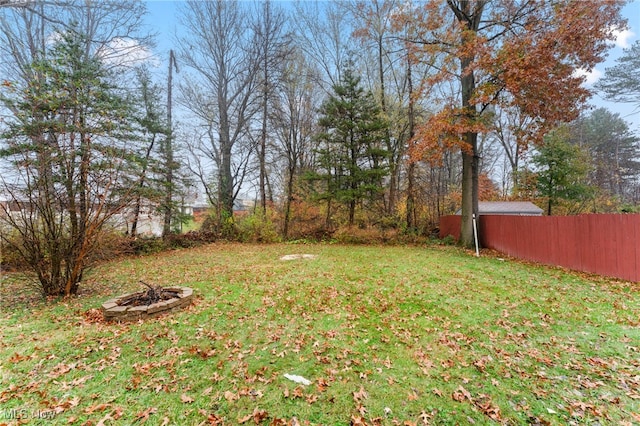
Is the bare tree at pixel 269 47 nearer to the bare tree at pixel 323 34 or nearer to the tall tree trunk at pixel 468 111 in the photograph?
the bare tree at pixel 323 34

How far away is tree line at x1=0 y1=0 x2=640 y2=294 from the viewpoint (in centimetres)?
566

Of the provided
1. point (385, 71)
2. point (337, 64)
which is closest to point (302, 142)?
point (337, 64)

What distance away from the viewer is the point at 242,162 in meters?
13.9

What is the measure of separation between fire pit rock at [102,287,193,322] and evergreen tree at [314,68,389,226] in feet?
28.3

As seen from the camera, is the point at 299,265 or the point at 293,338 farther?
the point at 299,265

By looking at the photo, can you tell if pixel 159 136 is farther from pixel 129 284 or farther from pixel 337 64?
pixel 337 64

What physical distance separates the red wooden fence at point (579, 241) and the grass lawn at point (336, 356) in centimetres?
55

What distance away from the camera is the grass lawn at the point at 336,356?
2.02m

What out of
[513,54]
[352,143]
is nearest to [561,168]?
[513,54]

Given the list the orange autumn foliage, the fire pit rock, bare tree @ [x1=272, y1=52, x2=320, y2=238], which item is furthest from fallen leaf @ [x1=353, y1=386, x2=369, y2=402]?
bare tree @ [x1=272, y1=52, x2=320, y2=238]

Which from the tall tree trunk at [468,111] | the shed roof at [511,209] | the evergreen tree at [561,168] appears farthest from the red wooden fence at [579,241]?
the evergreen tree at [561,168]

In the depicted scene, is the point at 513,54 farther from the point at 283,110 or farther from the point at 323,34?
the point at 323,34

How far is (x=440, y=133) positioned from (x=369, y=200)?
4746 mm

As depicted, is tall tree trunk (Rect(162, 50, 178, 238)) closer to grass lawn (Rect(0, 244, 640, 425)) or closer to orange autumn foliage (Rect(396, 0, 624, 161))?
grass lawn (Rect(0, 244, 640, 425))
